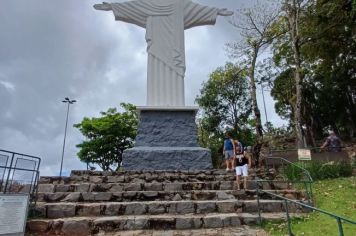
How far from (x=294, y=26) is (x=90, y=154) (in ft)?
59.9

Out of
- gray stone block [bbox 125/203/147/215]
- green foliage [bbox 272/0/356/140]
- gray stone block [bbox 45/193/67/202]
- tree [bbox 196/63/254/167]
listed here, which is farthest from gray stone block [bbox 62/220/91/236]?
tree [bbox 196/63/254/167]

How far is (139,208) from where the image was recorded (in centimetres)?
619

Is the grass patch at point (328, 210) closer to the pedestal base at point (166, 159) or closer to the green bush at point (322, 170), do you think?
the green bush at point (322, 170)

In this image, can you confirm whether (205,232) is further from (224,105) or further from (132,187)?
(224,105)

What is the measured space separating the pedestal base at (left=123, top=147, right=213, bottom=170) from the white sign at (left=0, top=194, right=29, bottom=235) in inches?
175

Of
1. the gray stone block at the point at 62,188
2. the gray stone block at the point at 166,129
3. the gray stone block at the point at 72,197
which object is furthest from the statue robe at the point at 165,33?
the gray stone block at the point at 72,197

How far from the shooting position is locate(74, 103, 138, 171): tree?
26031 mm

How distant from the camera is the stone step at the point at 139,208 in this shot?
609 centimetres

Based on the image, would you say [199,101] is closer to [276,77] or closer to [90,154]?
[276,77]

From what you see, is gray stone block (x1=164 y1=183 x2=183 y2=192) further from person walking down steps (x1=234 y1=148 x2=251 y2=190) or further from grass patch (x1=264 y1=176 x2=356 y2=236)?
grass patch (x1=264 y1=176 x2=356 y2=236)

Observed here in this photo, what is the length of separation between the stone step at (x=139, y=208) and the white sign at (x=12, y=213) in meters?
0.87

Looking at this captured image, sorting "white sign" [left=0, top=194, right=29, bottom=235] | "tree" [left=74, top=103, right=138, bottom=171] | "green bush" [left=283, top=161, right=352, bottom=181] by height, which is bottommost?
"white sign" [left=0, top=194, right=29, bottom=235]

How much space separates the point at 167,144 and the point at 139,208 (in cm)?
416

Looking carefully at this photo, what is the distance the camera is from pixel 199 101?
2459cm
